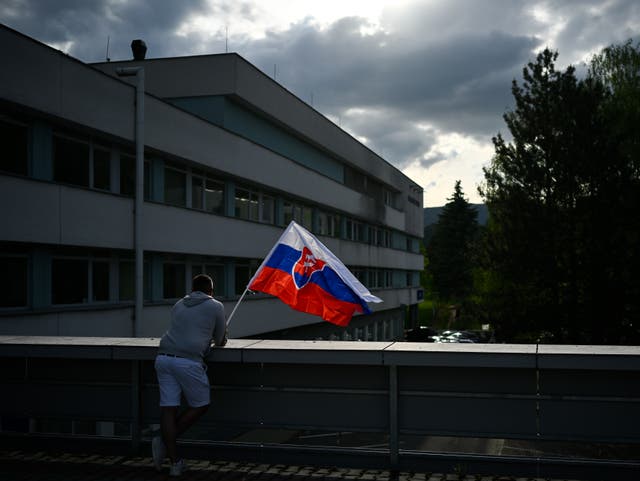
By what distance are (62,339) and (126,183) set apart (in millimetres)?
14710

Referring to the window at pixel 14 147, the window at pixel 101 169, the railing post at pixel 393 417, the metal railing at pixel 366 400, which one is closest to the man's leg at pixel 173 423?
the metal railing at pixel 366 400

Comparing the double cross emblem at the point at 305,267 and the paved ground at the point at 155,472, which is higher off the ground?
the double cross emblem at the point at 305,267

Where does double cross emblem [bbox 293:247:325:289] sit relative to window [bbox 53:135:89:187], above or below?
below

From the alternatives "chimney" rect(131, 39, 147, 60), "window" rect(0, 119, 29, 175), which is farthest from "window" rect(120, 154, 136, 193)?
"chimney" rect(131, 39, 147, 60)

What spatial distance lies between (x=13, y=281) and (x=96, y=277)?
3.23 metres

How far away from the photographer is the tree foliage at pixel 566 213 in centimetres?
2822

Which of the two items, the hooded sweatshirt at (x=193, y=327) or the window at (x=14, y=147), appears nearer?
the hooded sweatshirt at (x=193, y=327)

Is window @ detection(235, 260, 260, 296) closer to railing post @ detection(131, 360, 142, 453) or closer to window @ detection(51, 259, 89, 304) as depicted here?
window @ detection(51, 259, 89, 304)

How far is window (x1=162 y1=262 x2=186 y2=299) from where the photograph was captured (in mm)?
24109

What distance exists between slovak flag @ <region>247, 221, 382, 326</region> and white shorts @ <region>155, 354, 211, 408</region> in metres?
1.65

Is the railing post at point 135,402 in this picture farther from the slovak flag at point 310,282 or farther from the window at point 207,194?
the window at point 207,194

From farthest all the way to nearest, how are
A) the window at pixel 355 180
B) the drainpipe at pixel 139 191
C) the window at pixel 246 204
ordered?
the window at pixel 355 180 → the window at pixel 246 204 → the drainpipe at pixel 139 191

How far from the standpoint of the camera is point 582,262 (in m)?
28.7

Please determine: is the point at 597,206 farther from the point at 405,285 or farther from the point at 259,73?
the point at 405,285
